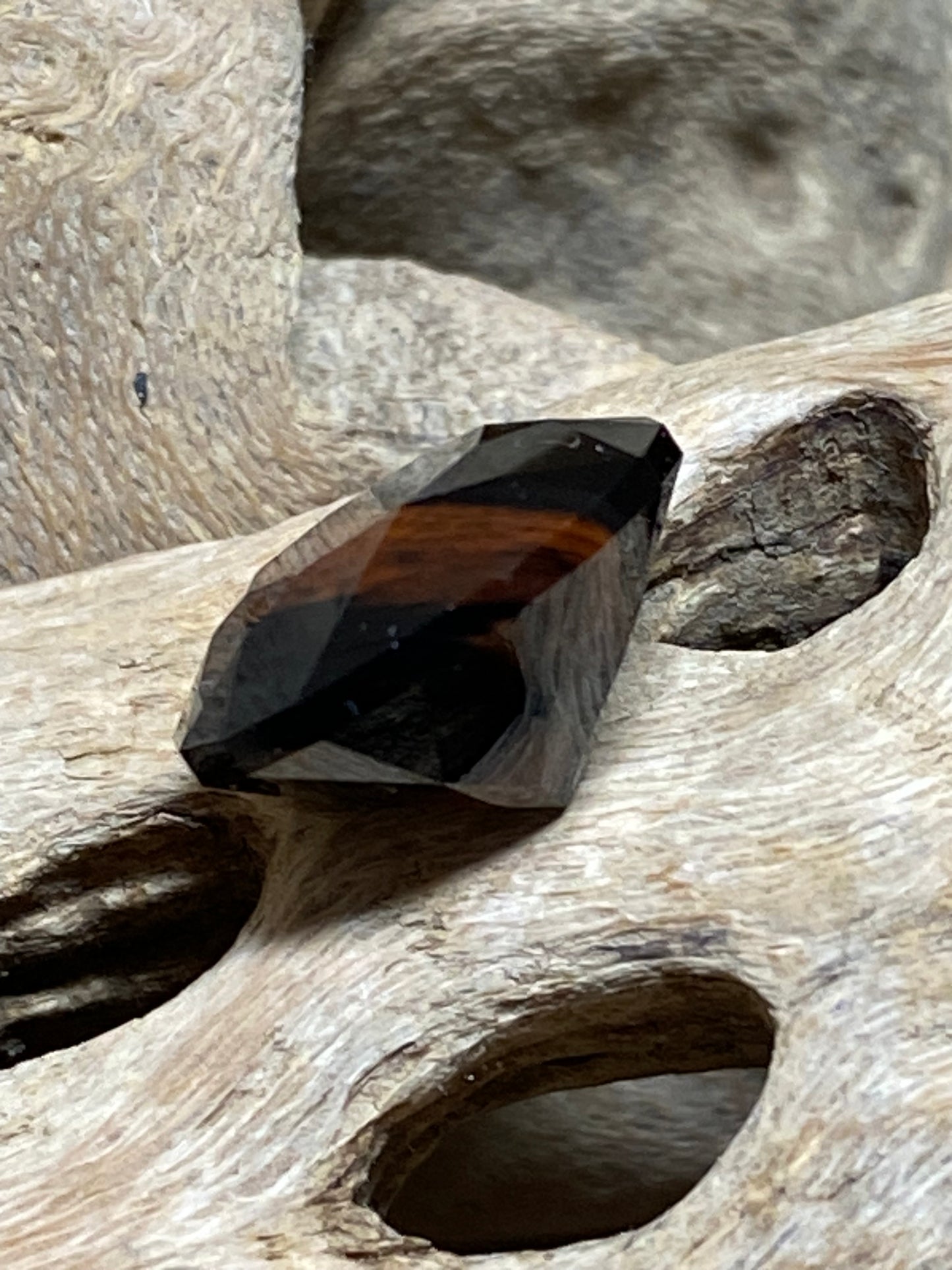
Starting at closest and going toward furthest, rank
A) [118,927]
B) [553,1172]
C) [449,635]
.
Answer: [449,635] < [118,927] < [553,1172]

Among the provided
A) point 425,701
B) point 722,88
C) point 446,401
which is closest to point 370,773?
point 425,701

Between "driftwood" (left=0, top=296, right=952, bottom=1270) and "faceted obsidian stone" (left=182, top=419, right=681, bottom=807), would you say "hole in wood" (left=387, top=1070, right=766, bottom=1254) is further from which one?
"faceted obsidian stone" (left=182, top=419, right=681, bottom=807)

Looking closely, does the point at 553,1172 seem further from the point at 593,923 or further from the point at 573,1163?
the point at 593,923

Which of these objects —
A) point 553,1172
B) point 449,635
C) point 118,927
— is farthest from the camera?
point 553,1172

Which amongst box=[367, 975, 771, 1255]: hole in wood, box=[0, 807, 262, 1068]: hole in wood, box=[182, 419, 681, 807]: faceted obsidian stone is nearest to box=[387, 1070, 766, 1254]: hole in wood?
box=[367, 975, 771, 1255]: hole in wood

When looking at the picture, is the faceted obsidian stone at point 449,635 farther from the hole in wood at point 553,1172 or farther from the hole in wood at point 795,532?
the hole in wood at point 553,1172

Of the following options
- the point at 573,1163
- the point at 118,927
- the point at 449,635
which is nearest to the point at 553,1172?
the point at 573,1163
